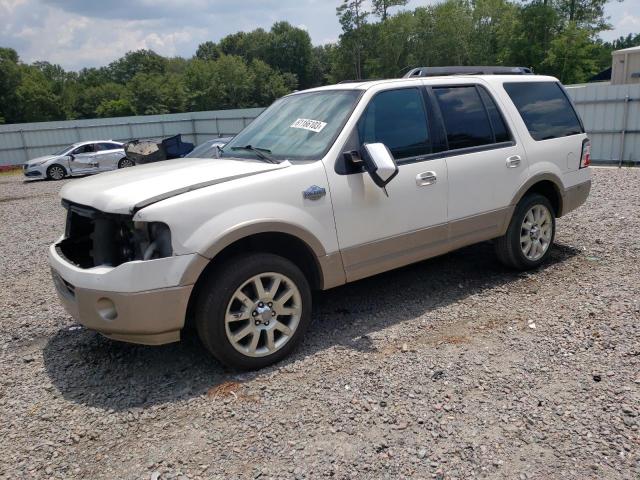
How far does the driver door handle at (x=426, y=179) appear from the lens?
437cm

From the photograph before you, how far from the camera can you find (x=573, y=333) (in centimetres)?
408

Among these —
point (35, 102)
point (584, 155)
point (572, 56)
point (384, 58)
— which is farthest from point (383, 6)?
point (584, 155)

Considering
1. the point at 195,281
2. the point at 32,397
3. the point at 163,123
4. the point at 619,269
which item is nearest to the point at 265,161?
the point at 195,281

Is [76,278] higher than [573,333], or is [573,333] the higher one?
[76,278]

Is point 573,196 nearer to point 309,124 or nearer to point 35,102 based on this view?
point 309,124

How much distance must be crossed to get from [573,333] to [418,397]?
1.56 m

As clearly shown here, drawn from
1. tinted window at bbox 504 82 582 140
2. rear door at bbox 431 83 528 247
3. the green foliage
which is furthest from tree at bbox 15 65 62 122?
rear door at bbox 431 83 528 247

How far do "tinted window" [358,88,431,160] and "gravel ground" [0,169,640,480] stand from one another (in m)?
1.45

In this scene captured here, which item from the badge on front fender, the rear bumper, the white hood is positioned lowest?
the rear bumper

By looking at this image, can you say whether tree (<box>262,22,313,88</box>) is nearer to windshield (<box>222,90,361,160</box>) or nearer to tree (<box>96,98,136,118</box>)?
tree (<box>96,98,136,118</box>)

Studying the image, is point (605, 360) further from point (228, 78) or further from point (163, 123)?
point (228, 78)

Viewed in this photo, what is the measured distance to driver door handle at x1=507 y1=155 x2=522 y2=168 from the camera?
5008 millimetres

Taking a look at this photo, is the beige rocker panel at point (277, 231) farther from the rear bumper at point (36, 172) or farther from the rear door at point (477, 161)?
the rear bumper at point (36, 172)

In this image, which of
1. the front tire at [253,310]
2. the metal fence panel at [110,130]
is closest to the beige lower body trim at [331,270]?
the front tire at [253,310]
